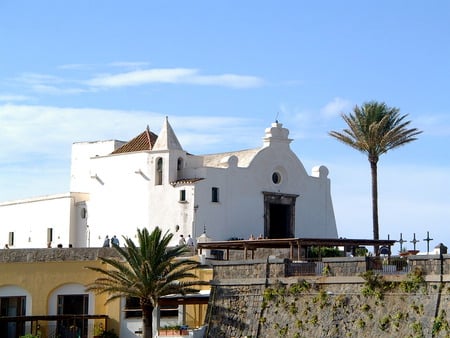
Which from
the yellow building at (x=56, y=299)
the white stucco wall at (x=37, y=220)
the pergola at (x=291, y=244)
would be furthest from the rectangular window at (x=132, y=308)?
the white stucco wall at (x=37, y=220)

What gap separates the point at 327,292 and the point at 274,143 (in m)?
20.7

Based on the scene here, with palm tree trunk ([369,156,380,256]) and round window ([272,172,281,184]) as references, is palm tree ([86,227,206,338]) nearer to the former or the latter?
palm tree trunk ([369,156,380,256])

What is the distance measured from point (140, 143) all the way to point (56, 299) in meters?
15.4

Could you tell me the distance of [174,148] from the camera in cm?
5453

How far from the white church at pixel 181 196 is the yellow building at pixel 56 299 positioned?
9.28 metres

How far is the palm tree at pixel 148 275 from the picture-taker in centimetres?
3928

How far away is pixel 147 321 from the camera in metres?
39.5

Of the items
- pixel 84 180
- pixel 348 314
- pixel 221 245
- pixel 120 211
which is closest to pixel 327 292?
pixel 348 314

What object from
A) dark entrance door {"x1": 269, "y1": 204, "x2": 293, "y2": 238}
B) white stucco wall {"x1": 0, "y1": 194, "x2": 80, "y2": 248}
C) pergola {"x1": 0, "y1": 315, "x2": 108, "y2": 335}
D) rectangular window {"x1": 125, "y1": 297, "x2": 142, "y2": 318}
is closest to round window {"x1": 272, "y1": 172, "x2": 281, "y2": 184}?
dark entrance door {"x1": 269, "y1": 204, "x2": 293, "y2": 238}

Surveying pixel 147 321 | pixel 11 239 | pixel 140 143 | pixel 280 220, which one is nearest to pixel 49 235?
pixel 11 239

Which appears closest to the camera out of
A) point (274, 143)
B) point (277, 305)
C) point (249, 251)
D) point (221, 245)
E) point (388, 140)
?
point (277, 305)

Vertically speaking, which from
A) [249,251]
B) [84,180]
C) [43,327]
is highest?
[84,180]

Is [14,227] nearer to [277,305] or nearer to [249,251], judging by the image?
[249,251]

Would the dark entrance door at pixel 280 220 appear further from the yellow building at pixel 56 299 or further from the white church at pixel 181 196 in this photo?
the yellow building at pixel 56 299
